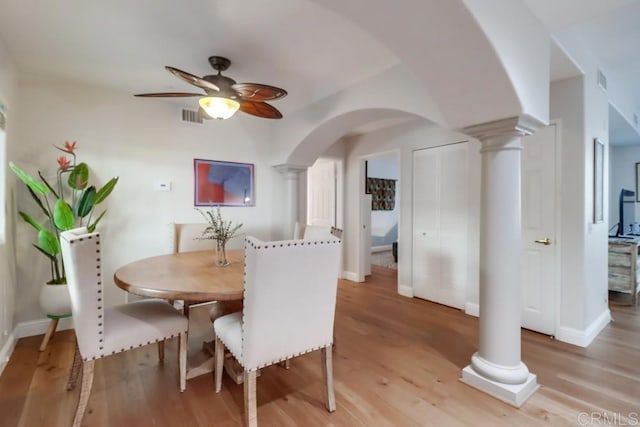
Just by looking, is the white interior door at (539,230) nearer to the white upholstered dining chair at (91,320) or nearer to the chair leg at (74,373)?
the white upholstered dining chair at (91,320)

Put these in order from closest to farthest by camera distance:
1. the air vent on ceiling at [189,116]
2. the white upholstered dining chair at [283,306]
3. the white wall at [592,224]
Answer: the white upholstered dining chair at [283,306]
the white wall at [592,224]
the air vent on ceiling at [189,116]

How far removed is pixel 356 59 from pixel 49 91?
2850 mm

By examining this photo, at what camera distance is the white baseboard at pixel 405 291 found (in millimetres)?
4031

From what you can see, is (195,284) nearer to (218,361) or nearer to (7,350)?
(218,361)

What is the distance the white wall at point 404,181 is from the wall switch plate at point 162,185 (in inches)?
104

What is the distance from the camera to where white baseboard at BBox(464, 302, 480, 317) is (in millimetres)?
3285

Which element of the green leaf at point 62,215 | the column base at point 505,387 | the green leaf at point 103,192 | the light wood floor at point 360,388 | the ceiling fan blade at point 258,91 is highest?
the ceiling fan blade at point 258,91

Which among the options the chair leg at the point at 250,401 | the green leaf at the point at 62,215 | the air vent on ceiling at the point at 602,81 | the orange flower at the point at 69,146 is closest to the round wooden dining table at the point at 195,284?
the chair leg at the point at 250,401

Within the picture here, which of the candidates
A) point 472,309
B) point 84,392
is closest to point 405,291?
point 472,309

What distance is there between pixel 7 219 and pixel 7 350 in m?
1.02

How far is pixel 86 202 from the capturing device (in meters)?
2.73

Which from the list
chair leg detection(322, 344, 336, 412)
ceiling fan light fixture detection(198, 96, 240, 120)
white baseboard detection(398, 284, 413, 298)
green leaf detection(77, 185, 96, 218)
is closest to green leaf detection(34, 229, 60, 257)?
green leaf detection(77, 185, 96, 218)

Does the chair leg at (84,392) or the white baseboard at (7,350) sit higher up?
the chair leg at (84,392)

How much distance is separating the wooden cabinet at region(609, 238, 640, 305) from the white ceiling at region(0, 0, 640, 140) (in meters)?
2.02
